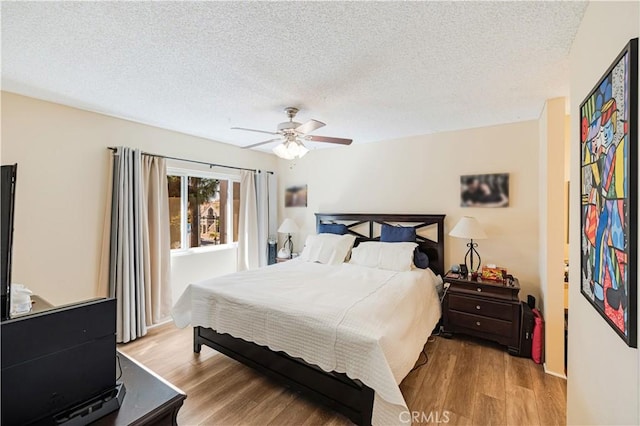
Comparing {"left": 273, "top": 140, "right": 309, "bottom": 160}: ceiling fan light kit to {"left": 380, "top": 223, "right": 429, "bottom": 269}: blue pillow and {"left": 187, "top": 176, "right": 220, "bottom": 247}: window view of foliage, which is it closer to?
{"left": 380, "top": 223, "right": 429, "bottom": 269}: blue pillow

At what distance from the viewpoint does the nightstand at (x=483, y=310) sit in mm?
2717

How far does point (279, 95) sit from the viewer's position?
96.7 inches

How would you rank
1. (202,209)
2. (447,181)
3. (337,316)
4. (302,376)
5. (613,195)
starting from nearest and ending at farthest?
(613,195) < (337,316) < (302,376) < (447,181) < (202,209)

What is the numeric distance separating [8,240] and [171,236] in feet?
9.86

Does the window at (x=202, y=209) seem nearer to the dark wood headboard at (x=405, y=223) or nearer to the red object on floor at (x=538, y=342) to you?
the dark wood headboard at (x=405, y=223)

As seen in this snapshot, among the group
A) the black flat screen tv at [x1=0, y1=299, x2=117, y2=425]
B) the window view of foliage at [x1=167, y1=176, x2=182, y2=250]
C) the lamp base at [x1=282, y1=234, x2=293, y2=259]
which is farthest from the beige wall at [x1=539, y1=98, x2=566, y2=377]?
the window view of foliage at [x1=167, y1=176, x2=182, y2=250]

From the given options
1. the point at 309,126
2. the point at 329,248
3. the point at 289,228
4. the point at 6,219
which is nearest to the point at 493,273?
the point at 329,248

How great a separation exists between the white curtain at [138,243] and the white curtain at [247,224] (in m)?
1.19

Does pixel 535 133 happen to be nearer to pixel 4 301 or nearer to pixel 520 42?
pixel 520 42

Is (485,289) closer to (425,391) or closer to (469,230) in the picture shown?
(469,230)

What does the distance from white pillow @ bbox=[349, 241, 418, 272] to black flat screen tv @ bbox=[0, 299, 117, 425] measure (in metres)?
2.83

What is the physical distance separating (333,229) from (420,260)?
1373mm

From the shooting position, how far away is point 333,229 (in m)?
4.25

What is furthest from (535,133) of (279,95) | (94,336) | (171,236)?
(171,236)
